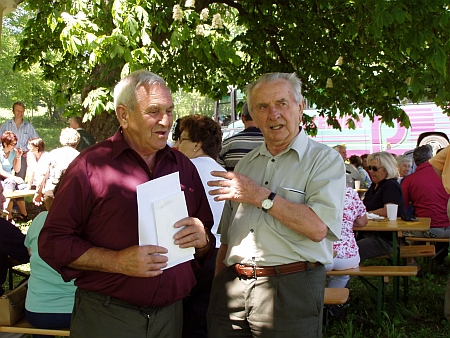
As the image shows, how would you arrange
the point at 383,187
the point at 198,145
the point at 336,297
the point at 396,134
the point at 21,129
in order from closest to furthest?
1. the point at 198,145
2. the point at 336,297
3. the point at 383,187
4. the point at 21,129
5. the point at 396,134

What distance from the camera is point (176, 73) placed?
24.7 feet

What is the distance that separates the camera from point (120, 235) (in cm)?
216

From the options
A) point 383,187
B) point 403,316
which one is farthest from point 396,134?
point 403,316

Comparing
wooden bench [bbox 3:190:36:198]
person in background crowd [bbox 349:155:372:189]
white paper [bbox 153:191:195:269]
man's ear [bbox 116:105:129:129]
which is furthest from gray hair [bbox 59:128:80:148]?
person in background crowd [bbox 349:155:372:189]

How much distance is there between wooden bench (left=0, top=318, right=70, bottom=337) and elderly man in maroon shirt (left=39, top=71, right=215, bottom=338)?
55.5 inches

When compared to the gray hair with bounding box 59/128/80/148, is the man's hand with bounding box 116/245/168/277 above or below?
below

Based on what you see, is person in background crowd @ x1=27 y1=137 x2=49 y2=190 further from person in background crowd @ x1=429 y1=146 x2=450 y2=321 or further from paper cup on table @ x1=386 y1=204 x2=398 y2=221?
person in background crowd @ x1=429 y1=146 x2=450 y2=321

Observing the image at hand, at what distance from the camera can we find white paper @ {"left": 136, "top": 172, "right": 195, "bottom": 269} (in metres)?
2.10

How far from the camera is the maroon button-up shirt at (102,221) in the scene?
6.88ft

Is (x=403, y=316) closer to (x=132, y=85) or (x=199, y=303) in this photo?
(x=199, y=303)

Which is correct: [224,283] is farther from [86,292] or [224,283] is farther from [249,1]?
[249,1]

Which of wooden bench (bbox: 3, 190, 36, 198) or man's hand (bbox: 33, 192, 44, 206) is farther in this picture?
man's hand (bbox: 33, 192, 44, 206)

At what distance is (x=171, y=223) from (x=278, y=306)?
0.67 m

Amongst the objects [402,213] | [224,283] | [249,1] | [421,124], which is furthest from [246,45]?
[421,124]
